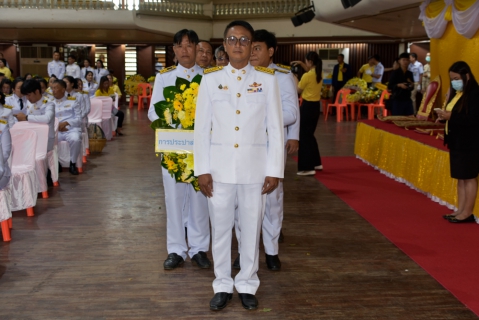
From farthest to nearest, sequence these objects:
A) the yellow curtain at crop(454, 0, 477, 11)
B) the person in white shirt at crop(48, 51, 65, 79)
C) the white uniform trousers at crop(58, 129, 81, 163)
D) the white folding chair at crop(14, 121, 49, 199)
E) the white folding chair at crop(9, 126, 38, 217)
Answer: the person in white shirt at crop(48, 51, 65, 79) < the white uniform trousers at crop(58, 129, 81, 163) < the yellow curtain at crop(454, 0, 477, 11) < the white folding chair at crop(14, 121, 49, 199) < the white folding chair at crop(9, 126, 38, 217)

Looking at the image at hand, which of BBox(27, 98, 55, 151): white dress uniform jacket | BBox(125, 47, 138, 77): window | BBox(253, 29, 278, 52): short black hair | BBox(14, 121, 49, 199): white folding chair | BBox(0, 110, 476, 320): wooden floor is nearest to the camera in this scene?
BBox(0, 110, 476, 320): wooden floor

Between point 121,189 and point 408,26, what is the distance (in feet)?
29.2

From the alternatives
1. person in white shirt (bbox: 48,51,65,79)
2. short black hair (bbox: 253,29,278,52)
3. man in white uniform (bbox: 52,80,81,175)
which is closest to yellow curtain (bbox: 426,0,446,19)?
man in white uniform (bbox: 52,80,81,175)

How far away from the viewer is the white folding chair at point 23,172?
6133mm

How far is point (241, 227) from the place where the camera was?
151 inches

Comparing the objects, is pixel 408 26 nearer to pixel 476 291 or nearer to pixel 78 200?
pixel 78 200

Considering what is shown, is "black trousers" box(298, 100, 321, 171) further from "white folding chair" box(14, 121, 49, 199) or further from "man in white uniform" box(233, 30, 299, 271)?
"man in white uniform" box(233, 30, 299, 271)

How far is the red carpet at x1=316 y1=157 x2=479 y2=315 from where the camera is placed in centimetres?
450

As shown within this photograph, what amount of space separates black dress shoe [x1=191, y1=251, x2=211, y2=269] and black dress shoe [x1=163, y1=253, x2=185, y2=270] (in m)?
0.10

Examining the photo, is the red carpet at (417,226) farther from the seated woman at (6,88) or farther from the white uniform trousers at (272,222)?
the seated woman at (6,88)

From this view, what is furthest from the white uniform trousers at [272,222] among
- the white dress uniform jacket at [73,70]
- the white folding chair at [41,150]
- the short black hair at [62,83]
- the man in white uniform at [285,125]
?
the white dress uniform jacket at [73,70]

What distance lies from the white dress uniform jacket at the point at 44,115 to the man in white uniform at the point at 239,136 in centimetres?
418

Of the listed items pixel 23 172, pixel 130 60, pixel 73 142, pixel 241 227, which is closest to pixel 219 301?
pixel 241 227

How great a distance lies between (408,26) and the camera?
47.0 feet
